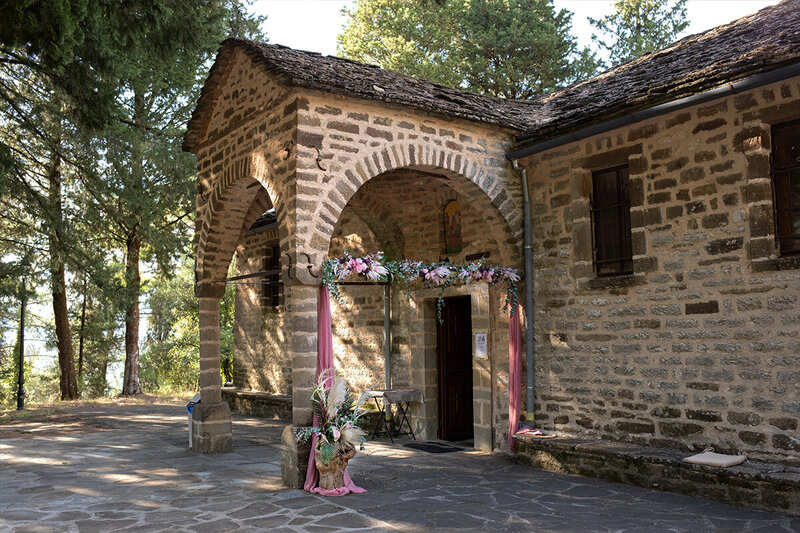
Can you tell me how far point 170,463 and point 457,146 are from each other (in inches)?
205

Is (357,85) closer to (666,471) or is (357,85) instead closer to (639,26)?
(666,471)

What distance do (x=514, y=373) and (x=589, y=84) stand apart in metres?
4.34

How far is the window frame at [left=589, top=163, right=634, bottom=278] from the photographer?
710cm

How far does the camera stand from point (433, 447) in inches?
357

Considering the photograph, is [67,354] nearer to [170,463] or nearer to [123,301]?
[123,301]

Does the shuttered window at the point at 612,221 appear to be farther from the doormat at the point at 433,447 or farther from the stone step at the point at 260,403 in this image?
the stone step at the point at 260,403

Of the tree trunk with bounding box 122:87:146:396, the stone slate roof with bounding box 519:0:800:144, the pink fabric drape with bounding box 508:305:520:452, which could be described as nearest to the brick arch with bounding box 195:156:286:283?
the pink fabric drape with bounding box 508:305:520:452

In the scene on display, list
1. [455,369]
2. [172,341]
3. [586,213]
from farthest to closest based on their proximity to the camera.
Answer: [172,341]
[455,369]
[586,213]

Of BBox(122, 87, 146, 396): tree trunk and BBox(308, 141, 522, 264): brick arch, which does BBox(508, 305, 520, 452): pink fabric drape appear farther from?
BBox(122, 87, 146, 396): tree trunk

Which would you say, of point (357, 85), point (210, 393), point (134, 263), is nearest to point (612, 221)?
point (357, 85)

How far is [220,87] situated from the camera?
8.53 m

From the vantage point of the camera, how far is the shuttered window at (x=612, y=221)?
7137mm

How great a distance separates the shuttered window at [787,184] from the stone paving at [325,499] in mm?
2339

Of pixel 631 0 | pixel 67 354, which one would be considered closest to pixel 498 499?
pixel 67 354
